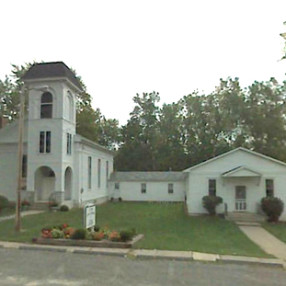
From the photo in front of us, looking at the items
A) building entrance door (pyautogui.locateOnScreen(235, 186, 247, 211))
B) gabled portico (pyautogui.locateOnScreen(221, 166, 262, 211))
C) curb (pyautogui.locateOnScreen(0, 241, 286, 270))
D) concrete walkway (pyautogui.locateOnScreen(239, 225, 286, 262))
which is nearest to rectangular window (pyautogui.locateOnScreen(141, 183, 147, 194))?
gabled portico (pyautogui.locateOnScreen(221, 166, 262, 211))

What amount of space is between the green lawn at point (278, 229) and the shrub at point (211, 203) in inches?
132

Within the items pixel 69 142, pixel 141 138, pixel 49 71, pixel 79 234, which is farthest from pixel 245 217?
pixel 141 138

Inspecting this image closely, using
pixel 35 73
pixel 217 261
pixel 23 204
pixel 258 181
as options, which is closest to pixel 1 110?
pixel 35 73

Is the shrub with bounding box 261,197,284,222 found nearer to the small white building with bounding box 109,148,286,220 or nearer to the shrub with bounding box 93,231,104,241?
the small white building with bounding box 109,148,286,220

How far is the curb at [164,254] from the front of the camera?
998cm

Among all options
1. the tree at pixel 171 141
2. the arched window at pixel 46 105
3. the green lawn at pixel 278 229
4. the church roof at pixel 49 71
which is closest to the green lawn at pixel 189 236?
the green lawn at pixel 278 229

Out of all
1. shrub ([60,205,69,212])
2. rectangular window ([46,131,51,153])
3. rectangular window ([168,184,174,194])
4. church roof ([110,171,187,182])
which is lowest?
shrub ([60,205,69,212])

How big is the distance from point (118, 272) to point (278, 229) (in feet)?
44.2

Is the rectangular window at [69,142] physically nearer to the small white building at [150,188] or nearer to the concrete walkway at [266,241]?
the small white building at [150,188]

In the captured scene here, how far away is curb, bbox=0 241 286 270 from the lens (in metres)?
9.98

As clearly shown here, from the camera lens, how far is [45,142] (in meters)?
28.5

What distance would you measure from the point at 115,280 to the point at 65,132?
22120mm

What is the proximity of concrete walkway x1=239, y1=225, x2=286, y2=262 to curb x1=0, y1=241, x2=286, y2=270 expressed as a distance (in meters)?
1.41

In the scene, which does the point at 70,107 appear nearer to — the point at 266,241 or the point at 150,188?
the point at 150,188
